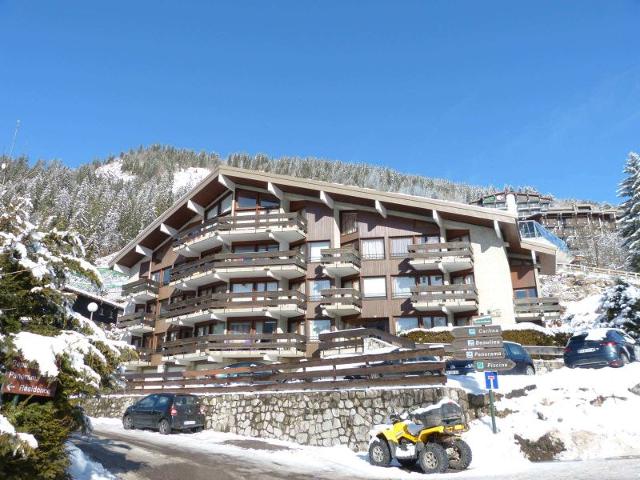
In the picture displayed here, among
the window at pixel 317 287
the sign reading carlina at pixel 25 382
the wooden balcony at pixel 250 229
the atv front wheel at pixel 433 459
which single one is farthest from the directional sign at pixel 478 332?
the wooden balcony at pixel 250 229

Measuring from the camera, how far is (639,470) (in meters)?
9.41

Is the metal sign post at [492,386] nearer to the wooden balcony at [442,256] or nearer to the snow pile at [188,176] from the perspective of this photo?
the wooden balcony at [442,256]

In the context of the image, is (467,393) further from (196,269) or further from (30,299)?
(196,269)

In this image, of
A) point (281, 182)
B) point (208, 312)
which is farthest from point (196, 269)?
point (281, 182)

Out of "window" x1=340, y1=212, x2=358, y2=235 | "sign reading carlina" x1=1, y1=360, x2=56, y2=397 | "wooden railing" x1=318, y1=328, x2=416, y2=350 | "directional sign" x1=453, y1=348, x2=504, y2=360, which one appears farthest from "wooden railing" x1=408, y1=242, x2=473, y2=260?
"sign reading carlina" x1=1, y1=360, x2=56, y2=397

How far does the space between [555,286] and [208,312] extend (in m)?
44.2

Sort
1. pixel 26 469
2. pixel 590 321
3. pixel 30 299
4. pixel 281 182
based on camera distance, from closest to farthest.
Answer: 1. pixel 26 469
2. pixel 30 299
3. pixel 590 321
4. pixel 281 182

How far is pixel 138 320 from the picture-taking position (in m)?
40.0

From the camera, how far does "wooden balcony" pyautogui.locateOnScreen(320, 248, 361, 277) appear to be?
32.6m

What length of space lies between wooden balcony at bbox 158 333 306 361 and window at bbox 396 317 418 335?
20.5 feet

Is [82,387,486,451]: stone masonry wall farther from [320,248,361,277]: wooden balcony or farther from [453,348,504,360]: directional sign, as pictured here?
[320,248,361,277]: wooden balcony

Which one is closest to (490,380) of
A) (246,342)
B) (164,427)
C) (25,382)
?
(25,382)

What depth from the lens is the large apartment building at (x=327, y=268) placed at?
31.4 m

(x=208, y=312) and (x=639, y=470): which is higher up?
(x=208, y=312)
